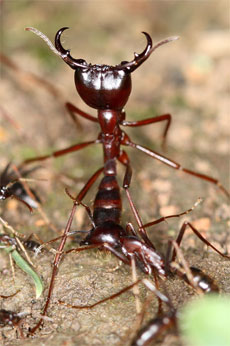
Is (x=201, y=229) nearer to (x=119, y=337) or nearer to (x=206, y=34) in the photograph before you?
(x=119, y=337)

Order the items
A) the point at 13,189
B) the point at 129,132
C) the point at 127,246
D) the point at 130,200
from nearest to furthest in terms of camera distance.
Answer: the point at 127,246 → the point at 130,200 → the point at 13,189 → the point at 129,132

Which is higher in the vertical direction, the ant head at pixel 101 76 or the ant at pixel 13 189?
the ant head at pixel 101 76

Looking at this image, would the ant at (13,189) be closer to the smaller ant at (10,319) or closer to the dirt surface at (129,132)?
the dirt surface at (129,132)

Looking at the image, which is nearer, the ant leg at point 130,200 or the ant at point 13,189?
the ant leg at point 130,200

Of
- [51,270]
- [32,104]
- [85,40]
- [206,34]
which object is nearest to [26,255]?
[51,270]

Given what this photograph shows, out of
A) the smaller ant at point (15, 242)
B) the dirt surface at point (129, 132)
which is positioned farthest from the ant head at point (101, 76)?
the smaller ant at point (15, 242)

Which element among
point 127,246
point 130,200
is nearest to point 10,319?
point 127,246

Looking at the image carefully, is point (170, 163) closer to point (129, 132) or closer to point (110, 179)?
point (110, 179)
